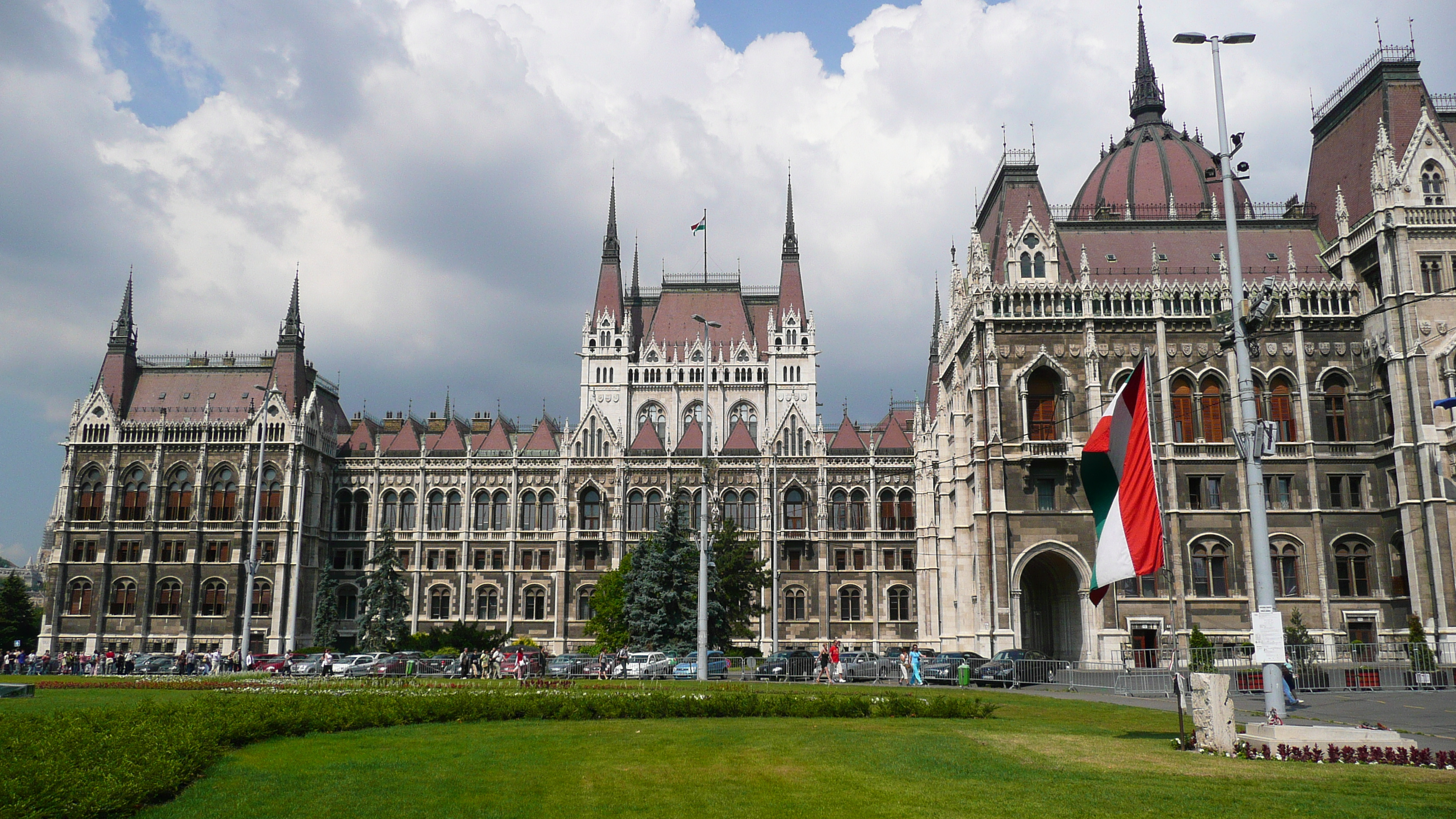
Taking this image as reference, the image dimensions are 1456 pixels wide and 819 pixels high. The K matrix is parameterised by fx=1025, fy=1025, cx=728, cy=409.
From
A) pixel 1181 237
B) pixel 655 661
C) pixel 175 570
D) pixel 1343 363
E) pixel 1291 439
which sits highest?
pixel 1181 237

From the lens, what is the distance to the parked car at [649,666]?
42.4 metres

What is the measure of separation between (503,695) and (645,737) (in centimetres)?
623

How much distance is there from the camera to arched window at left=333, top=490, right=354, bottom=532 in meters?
75.3

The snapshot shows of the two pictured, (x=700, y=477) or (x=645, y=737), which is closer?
(x=645, y=737)

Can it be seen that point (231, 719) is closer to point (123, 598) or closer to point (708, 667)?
point (708, 667)

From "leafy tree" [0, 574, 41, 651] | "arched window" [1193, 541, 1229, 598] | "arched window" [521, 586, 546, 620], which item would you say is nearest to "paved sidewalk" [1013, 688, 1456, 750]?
"arched window" [1193, 541, 1229, 598]

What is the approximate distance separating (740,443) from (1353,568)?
3937 centimetres

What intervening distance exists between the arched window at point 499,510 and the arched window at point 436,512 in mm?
3448

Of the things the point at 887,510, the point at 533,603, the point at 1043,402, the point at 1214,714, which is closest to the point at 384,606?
the point at 533,603

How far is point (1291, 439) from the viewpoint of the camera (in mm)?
48406

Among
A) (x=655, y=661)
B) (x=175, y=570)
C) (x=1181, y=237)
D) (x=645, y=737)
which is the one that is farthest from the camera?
(x=175, y=570)

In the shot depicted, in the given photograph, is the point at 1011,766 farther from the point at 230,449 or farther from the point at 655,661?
the point at 230,449

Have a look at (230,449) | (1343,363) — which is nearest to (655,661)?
(1343,363)

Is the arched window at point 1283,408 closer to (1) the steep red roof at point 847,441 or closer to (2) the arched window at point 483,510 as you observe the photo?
(1) the steep red roof at point 847,441
